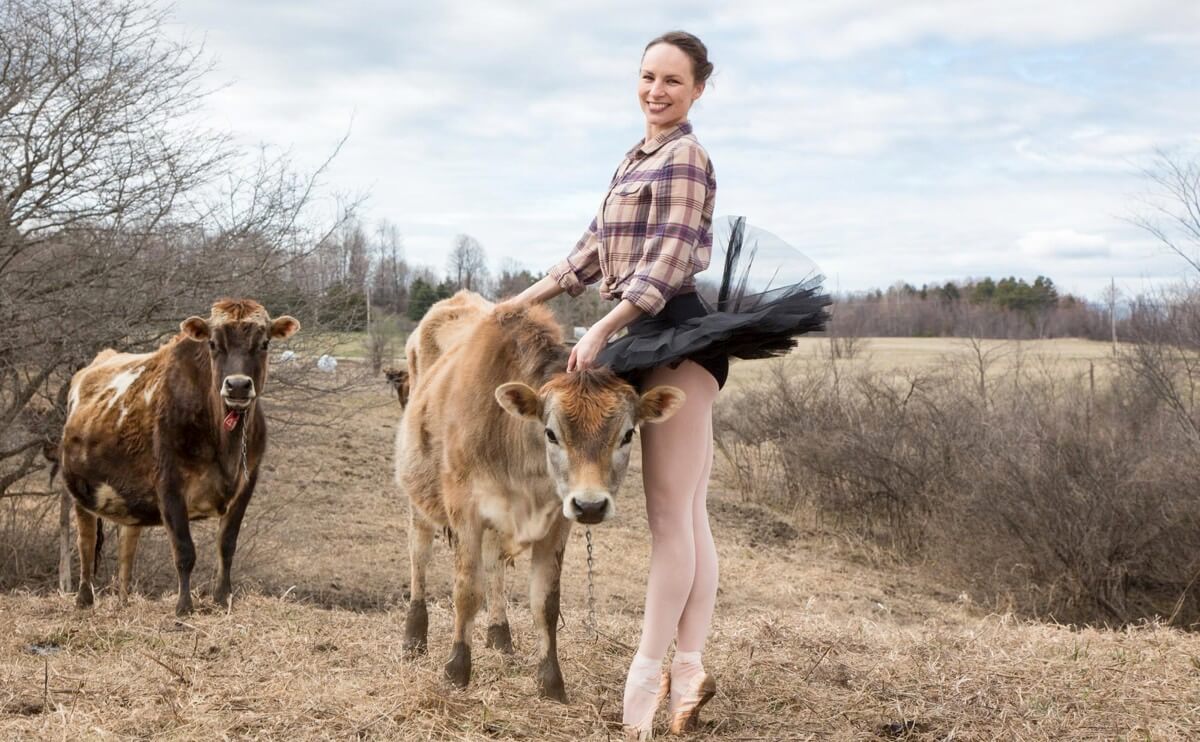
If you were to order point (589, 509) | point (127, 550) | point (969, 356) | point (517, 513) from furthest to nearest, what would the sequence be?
point (969, 356) → point (127, 550) → point (517, 513) → point (589, 509)

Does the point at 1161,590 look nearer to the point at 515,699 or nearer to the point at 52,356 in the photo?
the point at 515,699

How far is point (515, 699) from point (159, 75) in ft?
27.9

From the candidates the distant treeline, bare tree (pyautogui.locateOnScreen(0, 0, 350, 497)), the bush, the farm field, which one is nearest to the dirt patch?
the bush

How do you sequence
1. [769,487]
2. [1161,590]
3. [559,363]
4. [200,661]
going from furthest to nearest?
1. [769,487]
2. [1161,590]
3. [200,661]
4. [559,363]

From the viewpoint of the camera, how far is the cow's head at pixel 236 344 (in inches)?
278

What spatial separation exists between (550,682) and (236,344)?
370 centimetres

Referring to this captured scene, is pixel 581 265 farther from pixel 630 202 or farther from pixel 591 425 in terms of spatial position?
pixel 591 425

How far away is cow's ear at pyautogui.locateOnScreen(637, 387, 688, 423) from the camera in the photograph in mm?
4043

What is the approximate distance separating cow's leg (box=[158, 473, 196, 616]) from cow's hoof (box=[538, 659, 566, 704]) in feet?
11.7

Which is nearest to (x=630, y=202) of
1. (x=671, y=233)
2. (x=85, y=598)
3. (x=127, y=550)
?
(x=671, y=233)

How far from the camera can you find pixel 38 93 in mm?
10117

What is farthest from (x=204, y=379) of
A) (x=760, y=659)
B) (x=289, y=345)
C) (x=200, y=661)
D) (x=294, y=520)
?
(x=294, y=520)

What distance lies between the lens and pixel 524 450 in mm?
4602

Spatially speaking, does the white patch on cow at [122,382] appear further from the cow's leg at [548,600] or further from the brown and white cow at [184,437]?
the cow's leg at [548,600]
